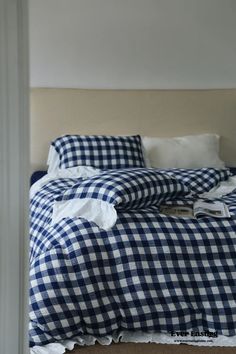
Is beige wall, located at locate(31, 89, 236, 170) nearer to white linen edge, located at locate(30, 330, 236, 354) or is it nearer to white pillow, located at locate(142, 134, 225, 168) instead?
white pillow, located at locate(142, 134, 225, 168)

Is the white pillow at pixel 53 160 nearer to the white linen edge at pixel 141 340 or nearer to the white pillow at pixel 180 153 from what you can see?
the white pillow at pixel 180 153

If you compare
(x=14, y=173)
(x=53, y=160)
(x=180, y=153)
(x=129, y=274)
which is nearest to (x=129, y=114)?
(x=180, y=153)

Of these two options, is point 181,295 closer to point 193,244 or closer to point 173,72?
point 193,244

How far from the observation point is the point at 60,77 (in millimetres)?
3525

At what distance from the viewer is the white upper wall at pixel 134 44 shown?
3471 millimetres

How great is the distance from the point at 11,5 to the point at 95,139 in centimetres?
260

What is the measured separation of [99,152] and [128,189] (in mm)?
1318

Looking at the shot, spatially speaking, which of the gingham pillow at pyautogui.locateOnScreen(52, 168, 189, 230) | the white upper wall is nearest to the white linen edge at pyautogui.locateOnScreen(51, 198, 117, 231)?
the gingham pillow at pyautogui.locateOnScreen(52, 168, 189, 230)

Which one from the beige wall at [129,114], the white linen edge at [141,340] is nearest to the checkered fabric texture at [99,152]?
the beige wall at [129,114]

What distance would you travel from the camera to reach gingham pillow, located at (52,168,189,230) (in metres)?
1.84

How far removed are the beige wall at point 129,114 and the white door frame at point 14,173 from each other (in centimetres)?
285

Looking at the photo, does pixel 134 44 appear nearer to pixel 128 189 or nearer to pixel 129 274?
pixel 128 189

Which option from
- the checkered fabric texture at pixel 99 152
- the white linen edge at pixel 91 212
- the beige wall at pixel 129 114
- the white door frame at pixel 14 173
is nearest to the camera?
the white door frame at pixel 14 173

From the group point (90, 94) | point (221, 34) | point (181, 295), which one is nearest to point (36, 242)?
point (181, 295)
